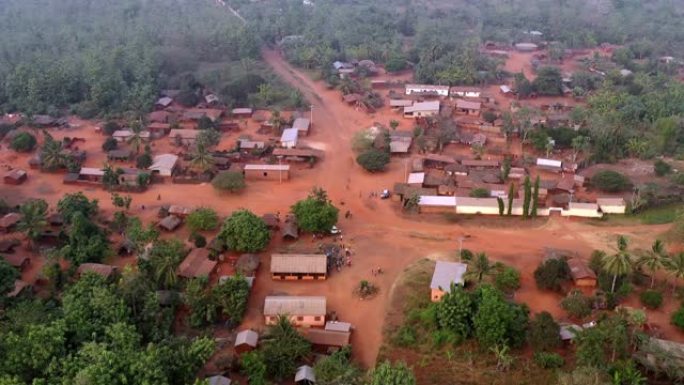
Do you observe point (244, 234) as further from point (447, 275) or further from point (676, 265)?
point (676, 265)

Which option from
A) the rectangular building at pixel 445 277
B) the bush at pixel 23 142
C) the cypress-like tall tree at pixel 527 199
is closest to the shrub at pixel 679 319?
the rectangular building at pixel 445 277

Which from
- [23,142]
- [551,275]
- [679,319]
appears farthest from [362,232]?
[23,142]

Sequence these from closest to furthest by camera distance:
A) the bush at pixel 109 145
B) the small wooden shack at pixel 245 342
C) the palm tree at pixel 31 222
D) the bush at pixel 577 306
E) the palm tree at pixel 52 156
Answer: the small wooden shack at pixel 245 342 → the bush at pixel 577 306 → the palm tree at pixel 31 222 → the palm tree at pixel 52 156 → the bush at pixel 109 145

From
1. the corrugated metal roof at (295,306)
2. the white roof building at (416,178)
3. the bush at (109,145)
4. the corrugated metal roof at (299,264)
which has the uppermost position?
the bush at (109,145)

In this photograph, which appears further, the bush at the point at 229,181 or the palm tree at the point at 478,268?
the bush at the point at 229,181

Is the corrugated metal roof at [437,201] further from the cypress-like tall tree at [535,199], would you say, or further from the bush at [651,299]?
the bush at [651,299]

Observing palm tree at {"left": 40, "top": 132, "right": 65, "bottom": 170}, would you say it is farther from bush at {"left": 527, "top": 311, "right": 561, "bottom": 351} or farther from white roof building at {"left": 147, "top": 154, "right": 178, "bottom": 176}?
bush at {"left": 527, "top": 311, "right": 561, "bottom": 351}

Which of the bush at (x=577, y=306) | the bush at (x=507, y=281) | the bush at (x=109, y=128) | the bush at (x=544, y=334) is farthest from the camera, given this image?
the bush at (x=109, y=128)
